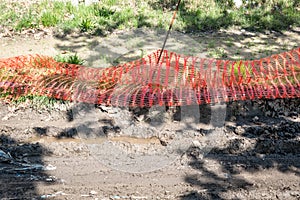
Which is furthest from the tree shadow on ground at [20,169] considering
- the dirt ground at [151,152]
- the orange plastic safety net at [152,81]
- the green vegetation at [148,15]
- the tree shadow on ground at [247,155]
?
the green vegetation at [148,15]

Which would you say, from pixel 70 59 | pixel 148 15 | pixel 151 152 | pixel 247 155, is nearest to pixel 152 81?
pixel 151 152

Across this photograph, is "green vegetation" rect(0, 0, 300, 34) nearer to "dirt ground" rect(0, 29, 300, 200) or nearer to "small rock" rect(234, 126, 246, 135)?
"dirt ground" rect(0, 29, 300, 200)

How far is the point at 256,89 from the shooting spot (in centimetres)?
553

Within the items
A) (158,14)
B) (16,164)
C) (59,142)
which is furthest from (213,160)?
(158,14)

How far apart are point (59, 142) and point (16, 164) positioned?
25.3 inches

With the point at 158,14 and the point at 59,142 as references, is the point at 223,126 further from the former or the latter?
the point at 158,14

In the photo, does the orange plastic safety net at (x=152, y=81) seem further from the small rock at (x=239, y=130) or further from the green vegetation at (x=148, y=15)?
the green vegetation at (x=148, y=15)

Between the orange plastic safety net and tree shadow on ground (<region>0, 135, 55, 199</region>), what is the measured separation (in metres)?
1.04

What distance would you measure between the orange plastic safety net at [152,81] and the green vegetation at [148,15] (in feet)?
6.38

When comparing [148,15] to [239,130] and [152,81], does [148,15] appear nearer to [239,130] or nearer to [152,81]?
[152,81]

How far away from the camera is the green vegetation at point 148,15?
8.02m

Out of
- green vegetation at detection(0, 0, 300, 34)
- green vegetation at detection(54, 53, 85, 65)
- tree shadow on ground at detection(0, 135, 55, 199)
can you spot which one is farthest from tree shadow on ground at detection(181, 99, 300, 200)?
green vegetation at detection(0, 0, 300, 34)

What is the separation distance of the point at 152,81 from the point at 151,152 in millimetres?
1223

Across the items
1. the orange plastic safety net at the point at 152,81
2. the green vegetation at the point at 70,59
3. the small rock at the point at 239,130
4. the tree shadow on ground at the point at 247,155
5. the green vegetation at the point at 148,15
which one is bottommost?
the tree shadow on ground at the point at 247,155
